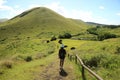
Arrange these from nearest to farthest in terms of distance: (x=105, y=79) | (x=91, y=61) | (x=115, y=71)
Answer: (x=105, y=79)
(x=115, y=71)
(x=91, y=61)

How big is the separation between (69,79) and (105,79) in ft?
10.3

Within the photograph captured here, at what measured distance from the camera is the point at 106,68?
1928 cm

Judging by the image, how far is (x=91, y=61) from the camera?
2173 cm

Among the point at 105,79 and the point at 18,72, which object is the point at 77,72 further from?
the point at 18,72

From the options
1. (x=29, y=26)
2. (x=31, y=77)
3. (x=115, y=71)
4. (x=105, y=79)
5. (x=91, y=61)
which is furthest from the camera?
(x=29, y=26)

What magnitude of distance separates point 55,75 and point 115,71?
15.8ft

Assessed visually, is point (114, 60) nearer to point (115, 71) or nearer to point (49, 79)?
point (115, 71)

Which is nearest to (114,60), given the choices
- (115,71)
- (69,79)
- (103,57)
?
(103,57)

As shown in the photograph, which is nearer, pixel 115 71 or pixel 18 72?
pixel 115 71

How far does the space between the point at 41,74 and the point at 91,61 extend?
16.1ft

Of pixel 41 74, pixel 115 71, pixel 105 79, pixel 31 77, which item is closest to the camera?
pixel 105 79

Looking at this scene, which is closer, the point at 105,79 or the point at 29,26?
the point at 105,79

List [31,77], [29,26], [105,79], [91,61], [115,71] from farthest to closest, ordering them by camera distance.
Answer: [29,26] < [91,61] < [31,77] < [115,71] < [105,79]

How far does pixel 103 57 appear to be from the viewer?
23000 mm
